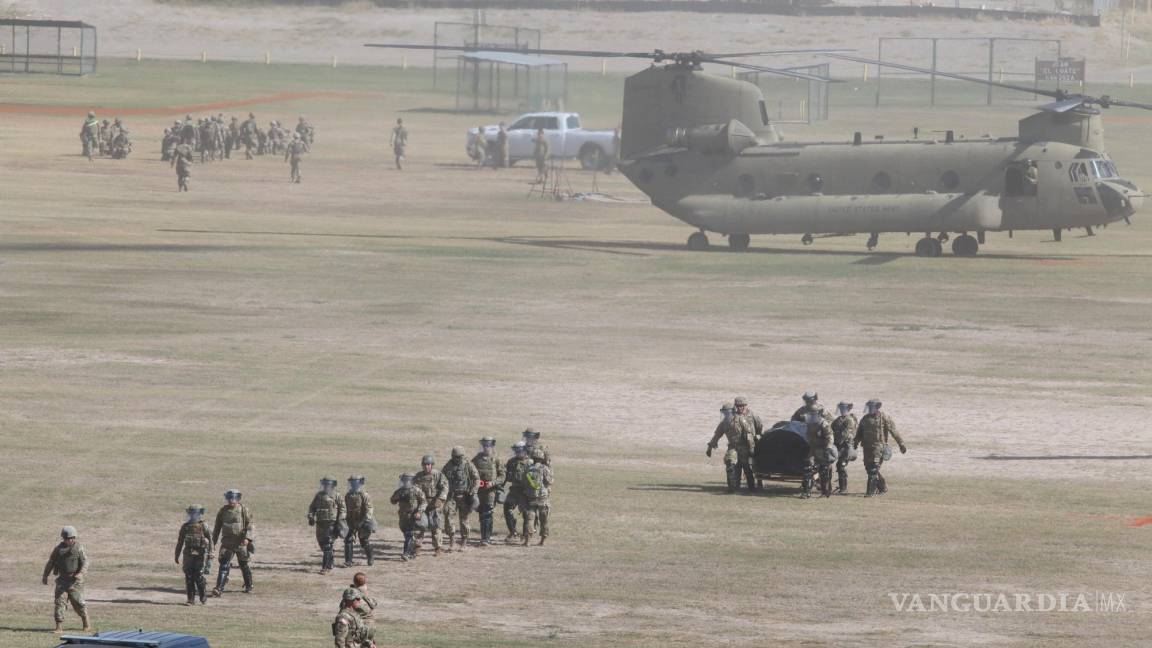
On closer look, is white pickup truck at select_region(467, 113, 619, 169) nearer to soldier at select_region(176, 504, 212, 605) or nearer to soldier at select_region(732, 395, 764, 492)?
soldier at select_region(732, 395, 764, 492)

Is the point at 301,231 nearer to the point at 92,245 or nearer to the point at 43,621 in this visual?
the point at 92,245

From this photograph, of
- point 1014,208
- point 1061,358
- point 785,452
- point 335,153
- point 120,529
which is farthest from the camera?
point 335,153

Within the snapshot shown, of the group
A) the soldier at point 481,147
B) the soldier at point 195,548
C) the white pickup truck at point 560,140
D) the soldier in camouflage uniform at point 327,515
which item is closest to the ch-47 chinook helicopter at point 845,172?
the soldier in camouflage uniform at point 327,515

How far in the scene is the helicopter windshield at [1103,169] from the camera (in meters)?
49.2

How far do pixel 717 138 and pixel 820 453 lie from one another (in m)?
26.0

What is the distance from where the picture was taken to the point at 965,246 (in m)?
53.9

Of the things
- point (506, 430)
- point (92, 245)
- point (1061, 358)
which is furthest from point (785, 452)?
point (92, 245)

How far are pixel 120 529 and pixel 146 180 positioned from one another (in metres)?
48.5

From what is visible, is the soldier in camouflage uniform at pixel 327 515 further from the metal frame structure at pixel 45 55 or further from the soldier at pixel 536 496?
the metal frame structure at pixel 45 55

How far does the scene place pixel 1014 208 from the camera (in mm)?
49625

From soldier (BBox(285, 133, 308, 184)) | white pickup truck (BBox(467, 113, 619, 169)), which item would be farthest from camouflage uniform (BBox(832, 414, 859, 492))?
white pickup truck (BBox(467, 113, 619, 169))

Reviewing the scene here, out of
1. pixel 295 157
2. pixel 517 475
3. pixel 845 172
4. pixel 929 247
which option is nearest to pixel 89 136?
pixel 295 157

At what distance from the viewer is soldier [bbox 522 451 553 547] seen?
79.7 ft

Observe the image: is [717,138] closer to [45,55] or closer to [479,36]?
[45,55]
